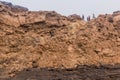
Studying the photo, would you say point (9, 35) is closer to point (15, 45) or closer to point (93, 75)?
point (15, 45)

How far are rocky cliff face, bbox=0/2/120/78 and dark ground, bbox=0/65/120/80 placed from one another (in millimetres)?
406

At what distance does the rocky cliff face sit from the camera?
1619 centimetres

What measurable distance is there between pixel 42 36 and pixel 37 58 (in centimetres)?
127

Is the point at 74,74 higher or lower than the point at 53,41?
lower

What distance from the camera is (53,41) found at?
654 inches

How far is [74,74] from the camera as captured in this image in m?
15.5

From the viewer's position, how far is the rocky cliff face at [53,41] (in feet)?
53.1

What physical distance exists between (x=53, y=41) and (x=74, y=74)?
218 cm

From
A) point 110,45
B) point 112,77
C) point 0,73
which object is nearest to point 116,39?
point 110,45

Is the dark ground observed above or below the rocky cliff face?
below

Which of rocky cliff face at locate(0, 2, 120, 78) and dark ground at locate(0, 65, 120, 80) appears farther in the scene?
rocky cliff face at locate(0, 2, 120, 78)

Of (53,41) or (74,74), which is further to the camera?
(53,41)

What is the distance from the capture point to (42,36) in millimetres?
16844

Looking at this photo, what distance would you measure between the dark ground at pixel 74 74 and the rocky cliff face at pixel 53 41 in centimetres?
41
